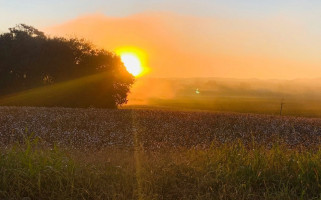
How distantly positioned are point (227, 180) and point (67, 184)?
2.76m

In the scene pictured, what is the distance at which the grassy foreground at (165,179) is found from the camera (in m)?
5.47

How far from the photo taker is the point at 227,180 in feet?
19.5

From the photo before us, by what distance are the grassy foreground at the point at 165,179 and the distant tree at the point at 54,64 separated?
27.9 meters

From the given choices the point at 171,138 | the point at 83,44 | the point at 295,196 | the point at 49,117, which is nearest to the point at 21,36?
the point at 83,44

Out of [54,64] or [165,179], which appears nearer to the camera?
[165,179]

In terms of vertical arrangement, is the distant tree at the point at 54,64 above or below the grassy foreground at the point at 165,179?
above

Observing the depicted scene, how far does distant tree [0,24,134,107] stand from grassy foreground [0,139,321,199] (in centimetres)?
2793

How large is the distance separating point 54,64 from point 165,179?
3226 cm

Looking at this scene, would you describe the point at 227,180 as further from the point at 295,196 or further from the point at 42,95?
the point at 42,95

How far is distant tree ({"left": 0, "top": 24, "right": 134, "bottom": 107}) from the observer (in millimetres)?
35156

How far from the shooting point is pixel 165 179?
20.0ft

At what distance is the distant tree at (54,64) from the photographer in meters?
35.2

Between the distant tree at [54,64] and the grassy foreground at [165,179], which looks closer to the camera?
the grassy foreground at [165,179]

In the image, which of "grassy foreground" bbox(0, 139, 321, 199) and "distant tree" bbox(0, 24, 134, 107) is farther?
"distant tree" bbox(0, 24, 134, 107)
